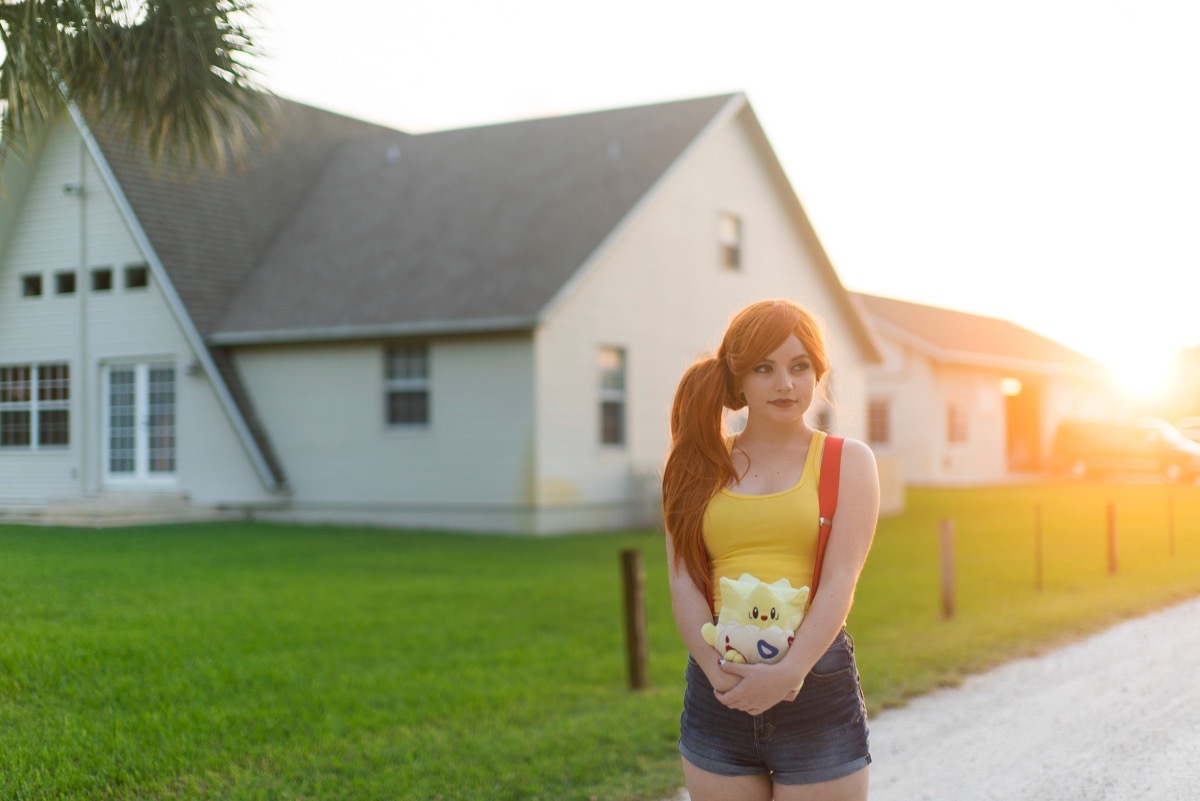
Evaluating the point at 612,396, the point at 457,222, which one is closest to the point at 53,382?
the point at 612,396

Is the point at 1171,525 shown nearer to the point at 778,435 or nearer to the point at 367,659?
the point at 367,659

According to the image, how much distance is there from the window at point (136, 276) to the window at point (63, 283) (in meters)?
0.43

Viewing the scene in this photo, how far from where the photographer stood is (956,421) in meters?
38.9

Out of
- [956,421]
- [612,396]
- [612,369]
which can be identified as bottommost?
[956,421]

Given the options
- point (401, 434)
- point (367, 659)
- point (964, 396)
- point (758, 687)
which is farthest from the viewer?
point (964, 396)

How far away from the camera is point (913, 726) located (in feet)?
24.8

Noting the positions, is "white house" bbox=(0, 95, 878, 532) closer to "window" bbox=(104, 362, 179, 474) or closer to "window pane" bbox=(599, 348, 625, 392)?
"window pane" bbox=(599, 348, 625, 392)

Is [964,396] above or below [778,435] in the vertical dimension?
above

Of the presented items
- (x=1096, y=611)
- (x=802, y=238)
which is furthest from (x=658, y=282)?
(x=1096, y=611)

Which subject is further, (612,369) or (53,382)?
(612,369)

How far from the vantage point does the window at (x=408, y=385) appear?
2061 centimetres

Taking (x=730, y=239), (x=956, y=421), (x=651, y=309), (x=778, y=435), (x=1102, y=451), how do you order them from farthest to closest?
1. (x=956, y=421)
2. (x=1102, y=451)
3. (x=730, y=239)
4. (x=651, y=309)
5. (x=778, y=435)

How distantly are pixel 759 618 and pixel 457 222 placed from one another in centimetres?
1967

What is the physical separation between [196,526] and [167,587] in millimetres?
717
